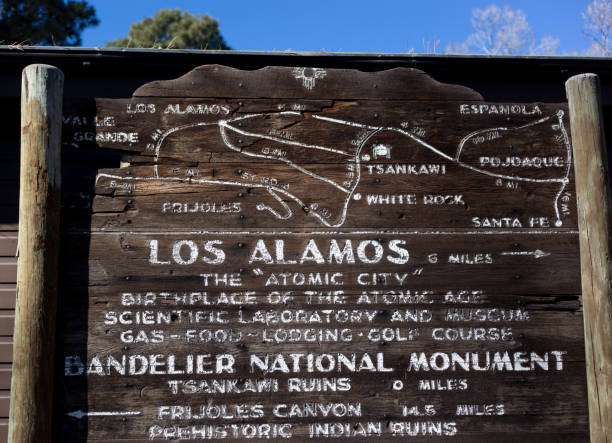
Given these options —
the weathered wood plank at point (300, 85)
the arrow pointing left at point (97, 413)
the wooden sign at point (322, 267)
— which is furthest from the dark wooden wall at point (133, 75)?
the arrow pointing left at point (97, 413)

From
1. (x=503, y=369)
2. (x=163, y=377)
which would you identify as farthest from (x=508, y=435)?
(x=163, y=377)

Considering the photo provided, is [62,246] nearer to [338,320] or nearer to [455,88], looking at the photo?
[338,320]

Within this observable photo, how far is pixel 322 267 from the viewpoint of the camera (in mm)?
3178

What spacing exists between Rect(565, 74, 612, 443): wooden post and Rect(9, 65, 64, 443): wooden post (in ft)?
9.67

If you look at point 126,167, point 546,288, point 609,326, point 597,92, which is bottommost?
Result: point 609,326

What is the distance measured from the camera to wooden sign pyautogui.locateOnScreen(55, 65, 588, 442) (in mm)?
3061

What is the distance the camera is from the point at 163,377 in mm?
3051

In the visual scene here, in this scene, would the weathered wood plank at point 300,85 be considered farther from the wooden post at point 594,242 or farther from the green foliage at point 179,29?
the green foliage at point 179,29

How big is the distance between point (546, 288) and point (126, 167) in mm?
2513

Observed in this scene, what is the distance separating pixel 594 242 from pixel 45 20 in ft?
56.5

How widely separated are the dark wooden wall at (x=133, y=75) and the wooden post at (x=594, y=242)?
51.7 inches

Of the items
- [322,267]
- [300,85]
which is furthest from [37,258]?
[300,85]

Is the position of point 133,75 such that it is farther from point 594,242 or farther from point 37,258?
point 594,242

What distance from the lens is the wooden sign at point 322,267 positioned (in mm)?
3061
